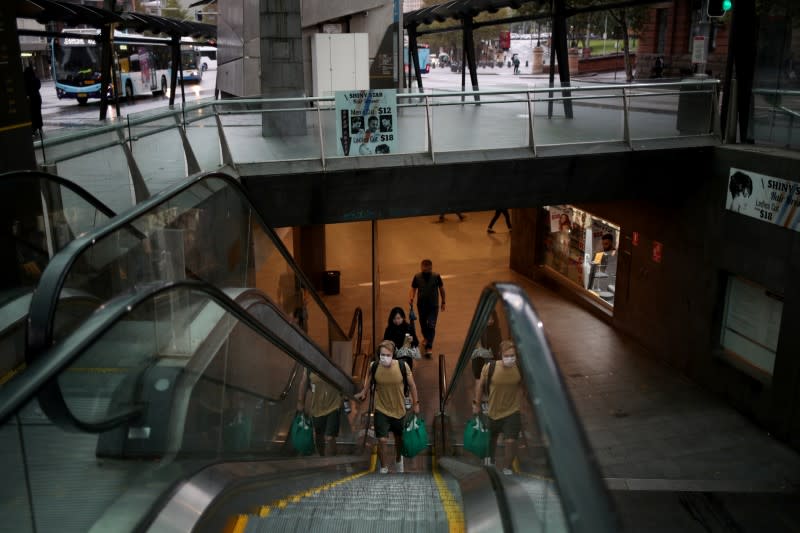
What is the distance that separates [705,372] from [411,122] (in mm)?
5865

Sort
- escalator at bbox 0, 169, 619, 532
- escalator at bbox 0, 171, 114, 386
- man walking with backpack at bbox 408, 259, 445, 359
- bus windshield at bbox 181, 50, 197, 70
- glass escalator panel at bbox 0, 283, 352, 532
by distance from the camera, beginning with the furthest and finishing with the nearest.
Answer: bus windshield at bbox 181, 50, 197, 70 → man walking with backpack at bbox 408, 259, 445, 359 → escalator at bbox 0, 171, 114, 386 → glass escalator panel at bbox 0, 283, 352, 532 → escalator at bbox 0, 169, 619, 532

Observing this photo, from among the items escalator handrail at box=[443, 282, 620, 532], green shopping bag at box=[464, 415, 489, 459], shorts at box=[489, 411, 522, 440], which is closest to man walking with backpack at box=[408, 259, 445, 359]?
green shopping bag at box=[464, 415, 489, 459]

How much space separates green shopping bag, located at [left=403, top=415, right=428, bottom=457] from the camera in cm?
769

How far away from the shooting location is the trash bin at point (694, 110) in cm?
1167

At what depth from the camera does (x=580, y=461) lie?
69.7 inches

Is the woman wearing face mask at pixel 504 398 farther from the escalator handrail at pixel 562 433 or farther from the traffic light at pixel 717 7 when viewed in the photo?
the traffic light at pixel 717 7

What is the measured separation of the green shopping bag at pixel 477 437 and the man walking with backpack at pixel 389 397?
158 centimetres

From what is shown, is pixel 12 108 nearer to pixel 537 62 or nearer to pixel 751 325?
pixel 751 325

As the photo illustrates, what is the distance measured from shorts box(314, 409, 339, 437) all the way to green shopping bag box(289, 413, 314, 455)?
154 mm

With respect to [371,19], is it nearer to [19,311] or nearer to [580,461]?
[19,311]

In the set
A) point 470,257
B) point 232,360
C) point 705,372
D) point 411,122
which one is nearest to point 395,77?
point 470,257

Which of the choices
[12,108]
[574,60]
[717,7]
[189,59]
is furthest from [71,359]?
[189,59]

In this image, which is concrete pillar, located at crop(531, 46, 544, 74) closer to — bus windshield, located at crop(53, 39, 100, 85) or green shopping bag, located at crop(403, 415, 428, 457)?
bus windshield, located at crop(53, 39, 100, 85)

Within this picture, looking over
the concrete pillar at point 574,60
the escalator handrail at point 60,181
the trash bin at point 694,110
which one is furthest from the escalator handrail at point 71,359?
the concrete pillar at point 574,60
